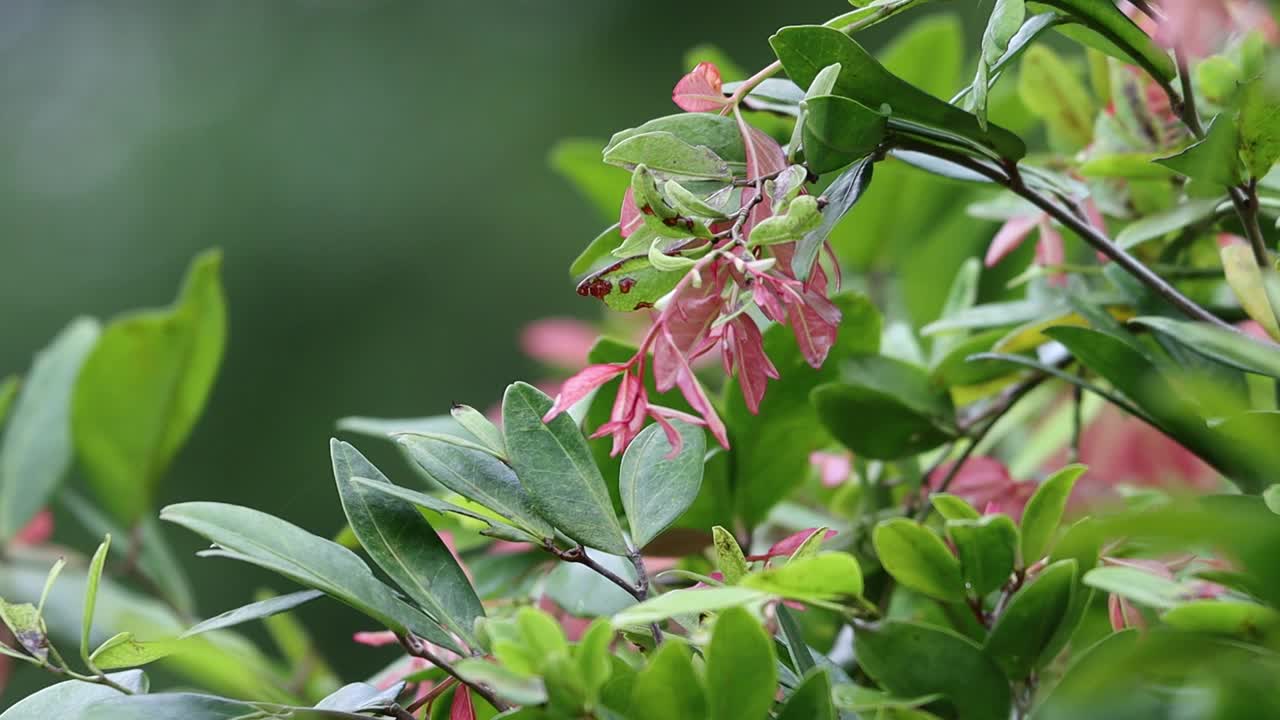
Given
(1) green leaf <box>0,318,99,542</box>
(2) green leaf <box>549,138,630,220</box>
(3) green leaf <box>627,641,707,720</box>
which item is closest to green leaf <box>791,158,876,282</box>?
(3) green leaf <box>627,641,707,720</box>

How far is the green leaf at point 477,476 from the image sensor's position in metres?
0.29

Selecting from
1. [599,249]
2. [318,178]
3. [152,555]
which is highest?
[599,249]

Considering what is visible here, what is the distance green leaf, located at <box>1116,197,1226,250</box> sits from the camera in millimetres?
381

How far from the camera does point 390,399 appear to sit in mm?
3170

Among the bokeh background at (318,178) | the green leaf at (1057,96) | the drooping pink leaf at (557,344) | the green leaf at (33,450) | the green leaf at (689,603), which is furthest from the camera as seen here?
the bokeh background at (318,178)

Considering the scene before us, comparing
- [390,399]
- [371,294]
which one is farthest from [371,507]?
[371,294]

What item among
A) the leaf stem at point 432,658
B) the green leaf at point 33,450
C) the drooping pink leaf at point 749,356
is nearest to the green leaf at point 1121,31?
the drooping pink leaf at point 749,356

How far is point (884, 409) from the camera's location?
1.36 ft

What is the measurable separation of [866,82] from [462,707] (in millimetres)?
192

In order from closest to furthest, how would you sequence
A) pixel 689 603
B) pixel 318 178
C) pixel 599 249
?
pixel 689 603, pixel 599 249, pixel 318 178

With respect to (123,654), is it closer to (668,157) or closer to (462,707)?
(462,707)

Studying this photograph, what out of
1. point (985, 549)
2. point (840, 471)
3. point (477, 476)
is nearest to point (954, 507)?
point (985, 549)

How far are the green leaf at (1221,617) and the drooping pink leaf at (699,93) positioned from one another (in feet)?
0.57

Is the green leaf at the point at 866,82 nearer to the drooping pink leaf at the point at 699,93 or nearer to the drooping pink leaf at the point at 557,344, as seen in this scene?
the drooping pink leaf at the point at 699,93
